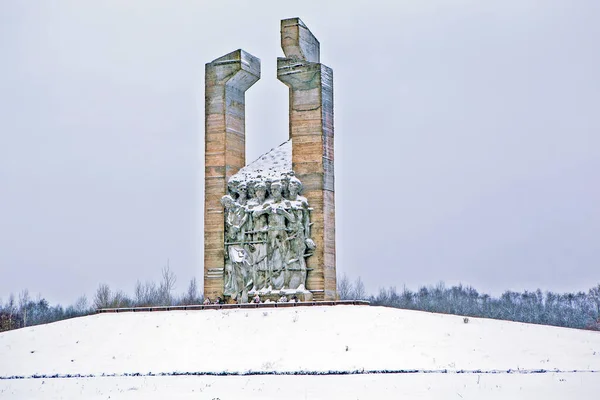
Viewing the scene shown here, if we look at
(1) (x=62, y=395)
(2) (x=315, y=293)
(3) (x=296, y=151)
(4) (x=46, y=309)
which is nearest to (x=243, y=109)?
(3) (x=296, y=151)

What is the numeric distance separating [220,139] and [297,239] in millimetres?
5279

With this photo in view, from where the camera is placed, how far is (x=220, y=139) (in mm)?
36500

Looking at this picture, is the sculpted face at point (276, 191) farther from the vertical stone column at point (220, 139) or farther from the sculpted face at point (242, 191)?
the vertical stone column at point (220, 139)

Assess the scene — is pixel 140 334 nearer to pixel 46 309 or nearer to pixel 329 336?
pixel 329 336

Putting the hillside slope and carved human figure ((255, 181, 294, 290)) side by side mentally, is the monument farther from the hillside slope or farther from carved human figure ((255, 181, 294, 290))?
the hillside slope

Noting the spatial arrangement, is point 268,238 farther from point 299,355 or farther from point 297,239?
point 299,355

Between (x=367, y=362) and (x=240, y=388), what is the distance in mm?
4253

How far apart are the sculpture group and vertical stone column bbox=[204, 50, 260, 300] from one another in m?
0.99

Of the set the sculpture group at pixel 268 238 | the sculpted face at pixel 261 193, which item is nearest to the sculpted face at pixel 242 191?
the sculpture group at pixel 268 238

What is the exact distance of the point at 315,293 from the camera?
33938 mm

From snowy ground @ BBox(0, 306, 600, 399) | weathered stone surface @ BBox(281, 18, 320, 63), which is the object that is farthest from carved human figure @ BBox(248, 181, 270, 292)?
weathered stone surface @ BBox(281, 18, 320, 63)

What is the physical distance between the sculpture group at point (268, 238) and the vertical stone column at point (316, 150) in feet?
1.19

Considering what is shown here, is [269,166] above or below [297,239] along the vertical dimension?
above

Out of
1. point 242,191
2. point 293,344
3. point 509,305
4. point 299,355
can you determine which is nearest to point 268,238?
point 242,191
